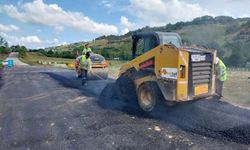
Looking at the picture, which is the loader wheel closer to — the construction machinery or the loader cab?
the construction machinery

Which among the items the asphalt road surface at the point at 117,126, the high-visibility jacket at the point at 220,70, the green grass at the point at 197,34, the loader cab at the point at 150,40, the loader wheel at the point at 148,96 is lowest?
the asphalt road surface at the point at 117,126

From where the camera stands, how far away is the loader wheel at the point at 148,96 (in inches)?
307

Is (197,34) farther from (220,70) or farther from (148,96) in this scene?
(148,96)

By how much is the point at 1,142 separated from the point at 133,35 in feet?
16.5

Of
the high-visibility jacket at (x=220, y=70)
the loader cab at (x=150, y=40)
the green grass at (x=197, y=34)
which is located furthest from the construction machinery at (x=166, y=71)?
the green grass at (x=197, y=34)

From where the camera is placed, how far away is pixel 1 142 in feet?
19.2

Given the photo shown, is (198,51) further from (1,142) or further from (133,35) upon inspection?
(1,142)

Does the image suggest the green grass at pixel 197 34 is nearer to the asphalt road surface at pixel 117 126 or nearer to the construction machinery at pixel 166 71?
the construction machinery at pixel 166 71

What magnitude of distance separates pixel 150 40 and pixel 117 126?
2.90 metres

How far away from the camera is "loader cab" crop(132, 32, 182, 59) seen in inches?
324

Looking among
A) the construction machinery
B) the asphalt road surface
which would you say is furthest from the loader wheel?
the asphalt road surface

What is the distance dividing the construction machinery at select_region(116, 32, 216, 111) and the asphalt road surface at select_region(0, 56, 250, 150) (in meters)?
0.57

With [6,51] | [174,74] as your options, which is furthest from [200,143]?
[6,51]

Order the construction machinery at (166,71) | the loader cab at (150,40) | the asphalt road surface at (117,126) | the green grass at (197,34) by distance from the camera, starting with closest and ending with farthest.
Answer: the asphalt road surface at (117,126) < the construction machinery at (166,71) < the loader cab at (150,40) < the green grass at (197,34)
